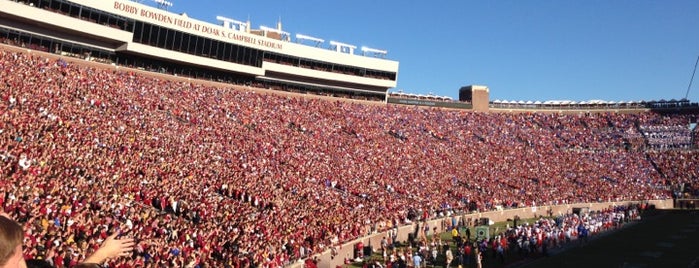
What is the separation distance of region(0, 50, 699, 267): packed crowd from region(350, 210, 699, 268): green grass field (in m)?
5.70

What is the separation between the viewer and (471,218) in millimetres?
38000

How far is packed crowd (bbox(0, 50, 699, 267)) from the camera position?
17.3m

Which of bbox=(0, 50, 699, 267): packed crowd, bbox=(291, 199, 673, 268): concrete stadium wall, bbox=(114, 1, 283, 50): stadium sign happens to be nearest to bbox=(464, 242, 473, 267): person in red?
bbox=(291, 199, 673, 268): concrete stadium wall

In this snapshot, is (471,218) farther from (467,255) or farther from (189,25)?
(189,25)

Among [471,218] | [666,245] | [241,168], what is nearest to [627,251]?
[666,245]

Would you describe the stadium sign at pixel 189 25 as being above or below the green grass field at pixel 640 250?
above

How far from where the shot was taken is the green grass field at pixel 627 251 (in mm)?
24875

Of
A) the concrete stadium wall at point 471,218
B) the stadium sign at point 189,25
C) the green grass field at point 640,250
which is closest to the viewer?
the concrete stadium wall at point 471,218

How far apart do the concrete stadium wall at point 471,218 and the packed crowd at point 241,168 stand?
70 cm

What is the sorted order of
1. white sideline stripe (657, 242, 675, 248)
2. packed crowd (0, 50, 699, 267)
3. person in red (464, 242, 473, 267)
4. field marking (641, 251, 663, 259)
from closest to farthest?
packed crowd (0, 50, 699, 267) < person in red (464, 242, 473, 267) < field marking (641, 251, 663, 259) < white sideline stripe (657, 242, 675, 248)

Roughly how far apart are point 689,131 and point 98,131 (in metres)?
71.6

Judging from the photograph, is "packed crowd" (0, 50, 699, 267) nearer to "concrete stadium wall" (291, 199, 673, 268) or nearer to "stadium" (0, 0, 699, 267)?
"stadium" (0, 0, 699, 267)

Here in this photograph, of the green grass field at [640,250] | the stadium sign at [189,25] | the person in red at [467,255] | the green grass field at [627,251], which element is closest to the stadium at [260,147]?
the stadium sign at [189,25]

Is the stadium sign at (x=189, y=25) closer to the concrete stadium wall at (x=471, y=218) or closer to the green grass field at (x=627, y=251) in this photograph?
the concrete stadium wall at (x=471, y=218)
